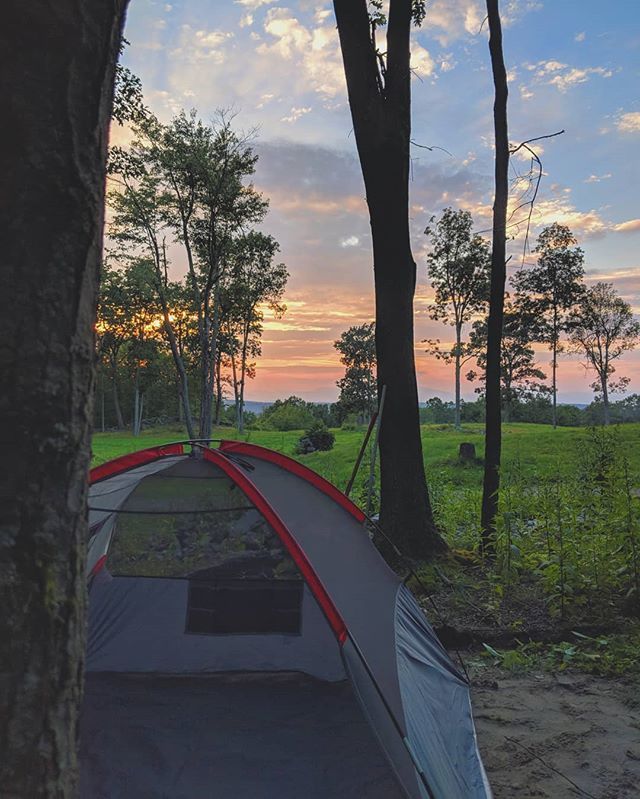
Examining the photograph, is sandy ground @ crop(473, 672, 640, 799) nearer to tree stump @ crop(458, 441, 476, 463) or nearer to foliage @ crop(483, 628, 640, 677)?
foliage @ crop(483, 628, 640, 677)

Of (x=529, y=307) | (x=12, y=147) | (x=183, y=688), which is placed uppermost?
(x=529, y=307)

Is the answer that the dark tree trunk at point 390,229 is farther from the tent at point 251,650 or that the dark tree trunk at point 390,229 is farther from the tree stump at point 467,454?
the tree stump at point 467,454

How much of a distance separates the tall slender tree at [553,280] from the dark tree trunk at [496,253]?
79.0ft

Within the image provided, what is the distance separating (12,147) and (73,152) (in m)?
0.10

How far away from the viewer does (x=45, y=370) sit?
1.05 meters

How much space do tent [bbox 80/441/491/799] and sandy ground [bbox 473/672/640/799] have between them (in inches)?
7.9

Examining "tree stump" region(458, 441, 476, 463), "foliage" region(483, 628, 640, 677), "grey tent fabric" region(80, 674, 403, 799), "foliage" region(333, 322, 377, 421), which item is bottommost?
"grey tent fabric" region(80, 674, 403, 799)

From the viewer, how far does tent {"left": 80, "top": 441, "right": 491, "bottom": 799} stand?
260 cm

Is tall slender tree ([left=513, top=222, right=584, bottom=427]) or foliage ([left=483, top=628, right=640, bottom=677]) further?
tall slender tree ([left=513, top=222, right=584, bottom=427])

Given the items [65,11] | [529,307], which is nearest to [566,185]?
[65,11]

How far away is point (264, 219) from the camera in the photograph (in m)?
19.0

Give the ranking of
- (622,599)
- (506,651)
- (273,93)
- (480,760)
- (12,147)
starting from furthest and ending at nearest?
1. (273,93)
2. (622,599)
3. (506,651)
4. (480,760)
5. (12,147)

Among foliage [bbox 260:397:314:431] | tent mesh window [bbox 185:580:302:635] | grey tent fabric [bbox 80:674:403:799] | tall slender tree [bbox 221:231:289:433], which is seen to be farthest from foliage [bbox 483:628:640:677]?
foliage [bbox 260:397:314:431]

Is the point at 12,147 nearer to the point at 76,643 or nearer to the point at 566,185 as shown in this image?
the point at 76,643
